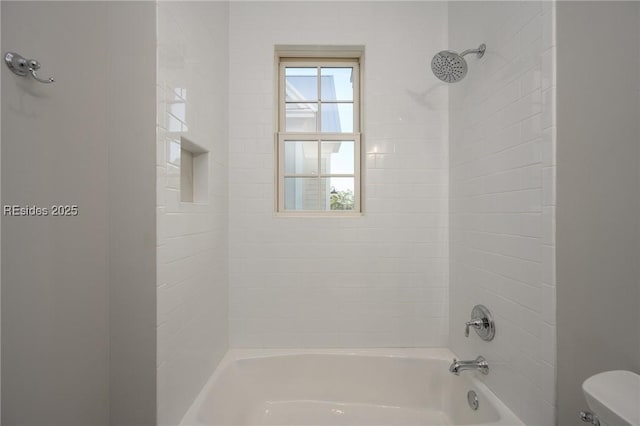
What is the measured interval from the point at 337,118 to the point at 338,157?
0.28 metres

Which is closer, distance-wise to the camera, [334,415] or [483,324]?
[483,324]

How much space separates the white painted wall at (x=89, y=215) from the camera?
1052mm

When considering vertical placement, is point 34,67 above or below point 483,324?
above

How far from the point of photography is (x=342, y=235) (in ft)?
6.87

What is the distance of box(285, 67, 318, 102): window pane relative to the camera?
228 cm

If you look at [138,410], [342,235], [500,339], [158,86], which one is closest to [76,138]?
[158,86]

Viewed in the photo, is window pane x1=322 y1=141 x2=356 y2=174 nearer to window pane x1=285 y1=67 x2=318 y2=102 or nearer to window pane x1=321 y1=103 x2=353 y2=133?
window pane x1=321 y1=103 x2=353 y2=133

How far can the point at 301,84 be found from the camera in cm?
229

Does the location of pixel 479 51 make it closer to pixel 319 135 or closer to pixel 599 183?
pixel 599 183

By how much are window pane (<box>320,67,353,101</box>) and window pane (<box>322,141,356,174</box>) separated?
13.3 inches

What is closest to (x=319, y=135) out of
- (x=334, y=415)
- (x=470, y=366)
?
(x=470, y=366)

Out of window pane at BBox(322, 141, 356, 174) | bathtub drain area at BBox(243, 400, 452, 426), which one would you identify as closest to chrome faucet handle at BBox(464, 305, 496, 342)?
bathtub drain area at BBox(243, 400, 452, 426)

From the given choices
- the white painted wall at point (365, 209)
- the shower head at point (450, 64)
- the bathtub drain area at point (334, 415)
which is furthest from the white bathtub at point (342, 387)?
the shower head at point (450, 64)

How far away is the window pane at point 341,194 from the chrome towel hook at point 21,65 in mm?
1558
